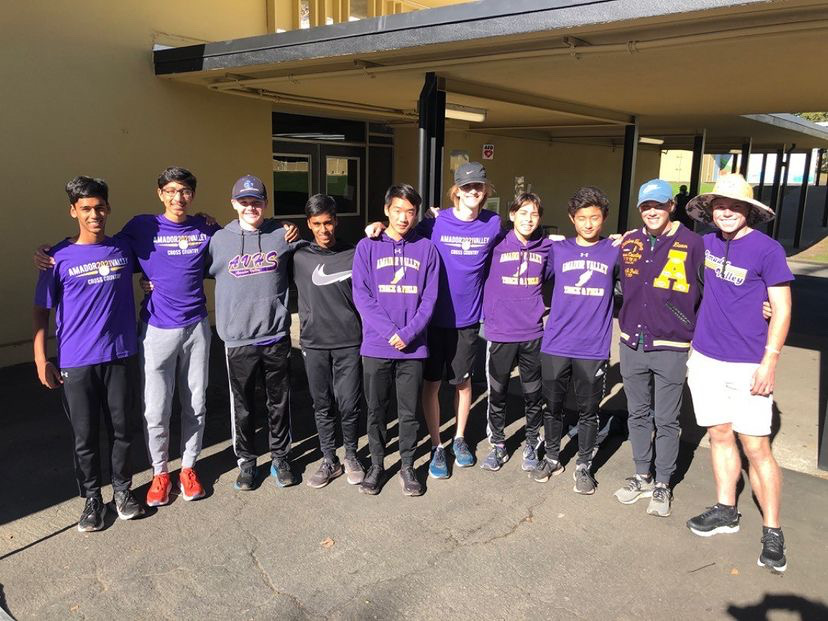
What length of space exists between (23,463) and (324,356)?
7.46 feet

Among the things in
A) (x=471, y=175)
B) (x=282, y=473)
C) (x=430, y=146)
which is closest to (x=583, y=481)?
(x=282, y=473)

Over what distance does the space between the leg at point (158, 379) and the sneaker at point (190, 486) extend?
0.17 m

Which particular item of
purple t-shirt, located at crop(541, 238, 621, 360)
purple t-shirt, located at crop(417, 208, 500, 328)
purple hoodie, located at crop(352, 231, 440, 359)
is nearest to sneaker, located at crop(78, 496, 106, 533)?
purple hoodie, located at crop(352, 231, 440, 359)

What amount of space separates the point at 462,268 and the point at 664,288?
1.22 m

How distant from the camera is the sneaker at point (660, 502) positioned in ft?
12.2

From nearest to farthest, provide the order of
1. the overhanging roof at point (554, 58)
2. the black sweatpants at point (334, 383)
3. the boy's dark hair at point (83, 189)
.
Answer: the boy's dark hair at point (83, 189) → the black sweatpants at point (334, 383) → the overhanging roof at point (554, 58)

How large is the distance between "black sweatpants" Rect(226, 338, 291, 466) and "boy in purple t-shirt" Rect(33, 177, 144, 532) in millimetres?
604

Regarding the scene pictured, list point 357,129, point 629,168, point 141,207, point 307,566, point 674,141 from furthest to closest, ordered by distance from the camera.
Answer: point 674,141, point 357,129, point 629,168, point 141,207, point 307,566

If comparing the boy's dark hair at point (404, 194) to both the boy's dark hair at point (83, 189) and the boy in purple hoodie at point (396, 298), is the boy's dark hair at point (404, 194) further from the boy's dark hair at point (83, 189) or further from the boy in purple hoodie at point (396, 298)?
the boy's dark hair at point (83, 189)

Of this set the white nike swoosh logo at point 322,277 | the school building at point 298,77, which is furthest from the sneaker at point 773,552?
the school building at point 298,77

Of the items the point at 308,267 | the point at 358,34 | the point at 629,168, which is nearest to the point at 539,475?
the point at 308,267

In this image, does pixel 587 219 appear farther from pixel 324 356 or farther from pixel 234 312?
pixel 234 312

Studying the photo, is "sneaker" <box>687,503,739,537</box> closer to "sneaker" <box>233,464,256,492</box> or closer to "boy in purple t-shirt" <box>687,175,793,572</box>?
"boy in purple t-shirt" <box>687,175,793,572</box>

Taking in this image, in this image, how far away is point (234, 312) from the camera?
3.72 metres
